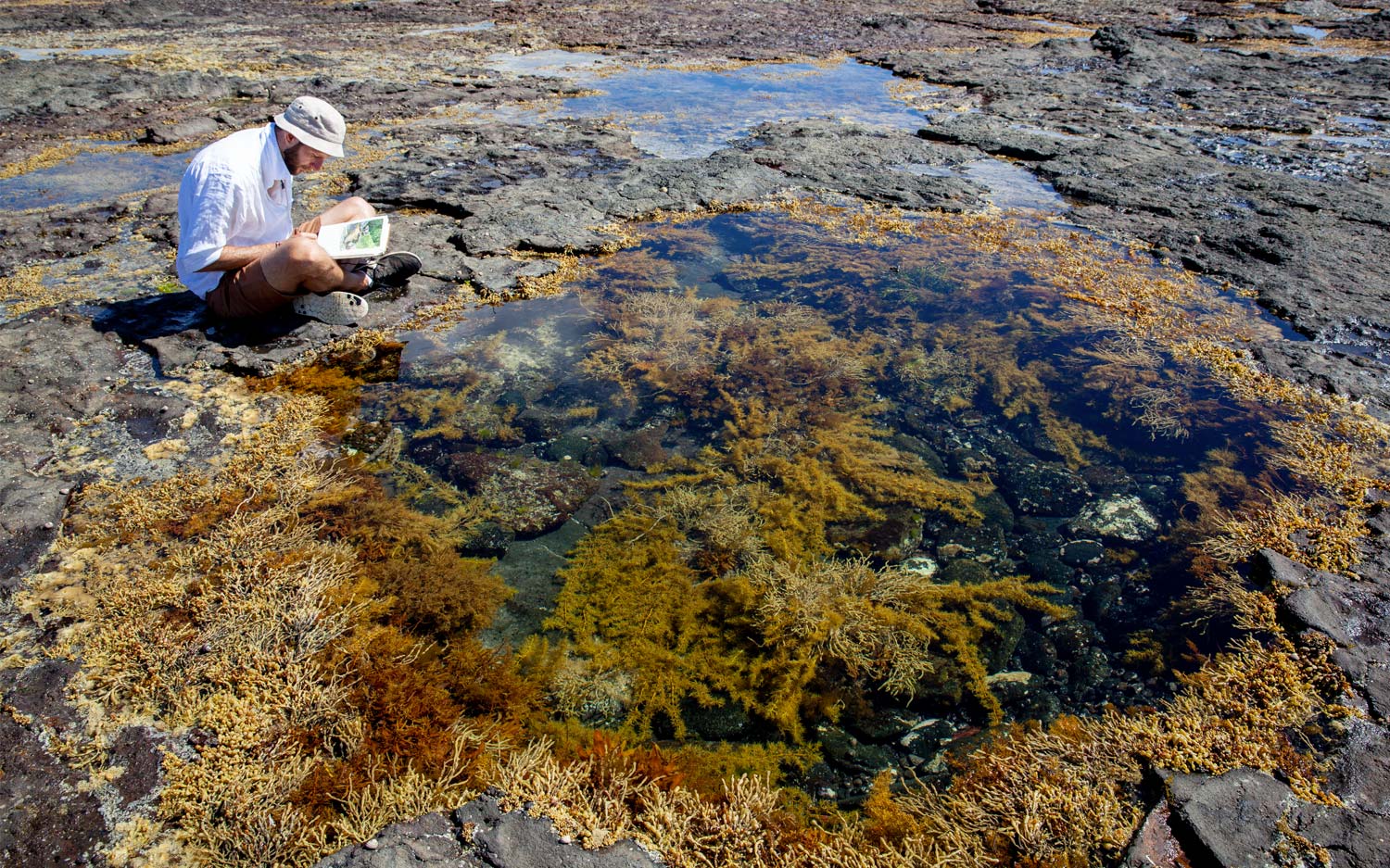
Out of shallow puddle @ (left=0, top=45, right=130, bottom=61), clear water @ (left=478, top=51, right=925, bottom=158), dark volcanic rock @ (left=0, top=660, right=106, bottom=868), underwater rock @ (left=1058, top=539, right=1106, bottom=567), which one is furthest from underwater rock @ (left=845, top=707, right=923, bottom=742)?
shallow puddle @ (left=0, top=45, right=130, bottom=61)

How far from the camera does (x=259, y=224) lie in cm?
415

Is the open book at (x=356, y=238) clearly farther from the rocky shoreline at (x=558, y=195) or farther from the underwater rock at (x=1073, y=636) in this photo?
the underwater rock at (x=1073, y=636)

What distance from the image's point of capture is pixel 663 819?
86.4 inches

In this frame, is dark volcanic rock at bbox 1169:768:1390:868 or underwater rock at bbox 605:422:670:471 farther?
underwater rock at bbox 605:422:670:471

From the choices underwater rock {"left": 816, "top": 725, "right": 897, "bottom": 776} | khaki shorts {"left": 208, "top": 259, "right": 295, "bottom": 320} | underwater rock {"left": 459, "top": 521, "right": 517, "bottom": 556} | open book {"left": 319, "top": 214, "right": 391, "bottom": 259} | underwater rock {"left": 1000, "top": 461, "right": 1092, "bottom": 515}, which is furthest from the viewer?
open book {"left": 319, "top": 214, "right": 391, "bottom": 259}

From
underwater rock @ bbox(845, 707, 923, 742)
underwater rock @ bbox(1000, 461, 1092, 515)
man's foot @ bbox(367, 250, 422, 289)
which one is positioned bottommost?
underwater rock @ bbox(845, 707, 923, 742)

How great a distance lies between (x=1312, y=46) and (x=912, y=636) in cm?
1888

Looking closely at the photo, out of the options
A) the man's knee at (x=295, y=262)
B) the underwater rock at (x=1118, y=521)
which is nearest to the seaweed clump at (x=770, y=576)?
the underwater rock at (x=1118, y=521)

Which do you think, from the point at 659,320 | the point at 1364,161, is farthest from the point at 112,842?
the point at 1364,161

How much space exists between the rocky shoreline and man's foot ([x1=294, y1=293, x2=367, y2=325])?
100mm

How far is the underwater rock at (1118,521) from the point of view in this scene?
3.46 m

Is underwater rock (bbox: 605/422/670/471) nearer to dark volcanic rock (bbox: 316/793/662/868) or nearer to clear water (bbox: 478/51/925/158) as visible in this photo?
dark volcanic rock (bbox: 316/793/662/868)

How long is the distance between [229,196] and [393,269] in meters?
1.17

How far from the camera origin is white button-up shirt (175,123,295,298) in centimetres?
385
